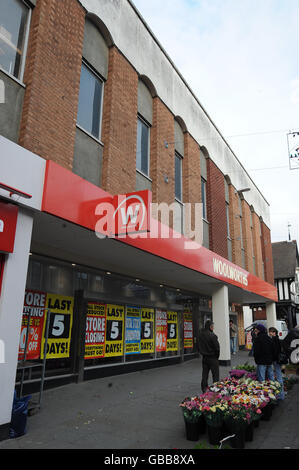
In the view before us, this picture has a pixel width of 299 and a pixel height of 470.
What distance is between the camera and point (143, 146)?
11.0 meters

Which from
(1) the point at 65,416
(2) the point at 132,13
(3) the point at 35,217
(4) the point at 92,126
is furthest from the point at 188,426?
(2) the point at 132,13

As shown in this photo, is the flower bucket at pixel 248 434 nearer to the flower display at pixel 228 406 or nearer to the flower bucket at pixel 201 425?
the flower display at pixel 228 406

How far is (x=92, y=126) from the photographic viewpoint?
8.55 metres

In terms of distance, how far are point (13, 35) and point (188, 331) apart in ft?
42.2

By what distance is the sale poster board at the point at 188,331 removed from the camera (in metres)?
15.0

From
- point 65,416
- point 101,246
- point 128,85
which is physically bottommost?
point 65,416

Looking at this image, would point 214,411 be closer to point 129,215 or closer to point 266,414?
point 266,414

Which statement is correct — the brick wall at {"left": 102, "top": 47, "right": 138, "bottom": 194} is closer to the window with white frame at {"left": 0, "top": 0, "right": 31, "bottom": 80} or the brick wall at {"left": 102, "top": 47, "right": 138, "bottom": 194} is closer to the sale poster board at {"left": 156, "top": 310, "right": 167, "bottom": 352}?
the window with white frame at {"left": 0, "top": 0, "right": 31, "bottom": 80}

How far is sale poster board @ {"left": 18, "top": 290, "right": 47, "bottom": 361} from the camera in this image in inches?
301

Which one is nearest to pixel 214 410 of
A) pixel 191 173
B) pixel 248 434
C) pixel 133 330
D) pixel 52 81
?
pixel 248 434

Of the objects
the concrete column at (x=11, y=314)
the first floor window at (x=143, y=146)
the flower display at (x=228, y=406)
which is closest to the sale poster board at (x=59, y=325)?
the concrete column at (x=11, y=314)

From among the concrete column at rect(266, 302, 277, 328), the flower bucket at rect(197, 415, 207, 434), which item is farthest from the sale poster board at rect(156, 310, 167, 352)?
the concrete column at rect(266, 302, 277, 328)
